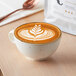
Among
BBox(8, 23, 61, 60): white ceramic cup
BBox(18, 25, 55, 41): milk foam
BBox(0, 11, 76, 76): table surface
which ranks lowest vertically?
BBox(0, 11, 76, 76): table surface

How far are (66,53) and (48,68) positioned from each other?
0.29 ft

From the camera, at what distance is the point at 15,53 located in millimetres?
583

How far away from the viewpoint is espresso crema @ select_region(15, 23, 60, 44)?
0.51 m

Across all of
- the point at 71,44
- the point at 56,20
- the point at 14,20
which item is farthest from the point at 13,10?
the point at 71,44

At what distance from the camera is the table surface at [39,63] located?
0.51 meters

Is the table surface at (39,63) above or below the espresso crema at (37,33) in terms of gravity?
below

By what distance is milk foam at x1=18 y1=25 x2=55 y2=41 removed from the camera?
1.71ft

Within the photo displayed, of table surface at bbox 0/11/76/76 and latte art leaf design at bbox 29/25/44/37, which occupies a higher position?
latte art leaf design at bbox 29/25/44/37

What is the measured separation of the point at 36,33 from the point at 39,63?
0.08 m

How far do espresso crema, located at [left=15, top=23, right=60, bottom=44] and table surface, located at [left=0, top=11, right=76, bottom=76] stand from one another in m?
0.07

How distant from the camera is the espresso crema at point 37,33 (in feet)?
1.69

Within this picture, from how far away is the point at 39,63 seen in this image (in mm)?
544

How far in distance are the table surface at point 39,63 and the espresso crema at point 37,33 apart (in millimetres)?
73

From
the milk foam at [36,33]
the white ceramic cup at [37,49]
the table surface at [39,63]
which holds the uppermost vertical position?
the milk foam at [36,33]
